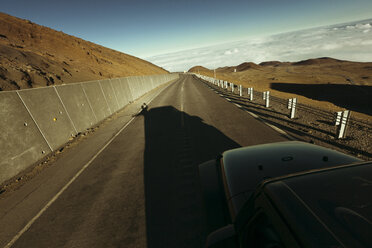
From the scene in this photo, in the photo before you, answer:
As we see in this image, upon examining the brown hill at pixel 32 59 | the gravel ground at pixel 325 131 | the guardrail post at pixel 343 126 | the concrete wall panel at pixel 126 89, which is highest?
the brown hill at pixel 32 59

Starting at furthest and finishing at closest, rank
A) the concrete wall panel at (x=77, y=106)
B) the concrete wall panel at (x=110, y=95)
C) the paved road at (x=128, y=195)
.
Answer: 1. the concrete wall panel at (x=110, y=95)
2. the concrete wall panel at (x=77, y=106)
3. the paved road at (x=128, y=195)

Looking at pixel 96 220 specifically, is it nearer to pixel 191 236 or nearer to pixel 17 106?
pixel 191 236

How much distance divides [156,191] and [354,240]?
4.05 m

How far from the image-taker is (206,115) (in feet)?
36.1

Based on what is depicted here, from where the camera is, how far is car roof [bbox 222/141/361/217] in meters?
2.50

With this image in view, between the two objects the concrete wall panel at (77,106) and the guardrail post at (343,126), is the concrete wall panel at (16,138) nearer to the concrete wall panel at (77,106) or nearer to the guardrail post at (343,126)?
the concrete wall panel at (77,106)

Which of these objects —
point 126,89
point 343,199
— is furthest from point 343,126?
point 126,89

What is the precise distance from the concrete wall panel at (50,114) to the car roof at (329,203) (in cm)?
955

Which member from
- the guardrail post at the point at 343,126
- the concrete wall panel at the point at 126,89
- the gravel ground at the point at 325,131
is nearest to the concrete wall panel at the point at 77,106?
the concrete wall panel at the point at 126,89

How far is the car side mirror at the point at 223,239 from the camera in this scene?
71.6 inches

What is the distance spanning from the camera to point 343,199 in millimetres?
1328

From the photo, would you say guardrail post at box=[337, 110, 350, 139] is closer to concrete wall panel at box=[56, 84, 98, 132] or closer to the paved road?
the paved road

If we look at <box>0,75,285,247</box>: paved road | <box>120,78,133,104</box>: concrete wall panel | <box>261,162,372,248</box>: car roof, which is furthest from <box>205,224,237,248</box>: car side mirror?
<box>120,78,133,104</box>: concrete wall panel

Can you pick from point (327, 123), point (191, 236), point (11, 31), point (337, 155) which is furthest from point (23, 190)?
point (11, 31)
